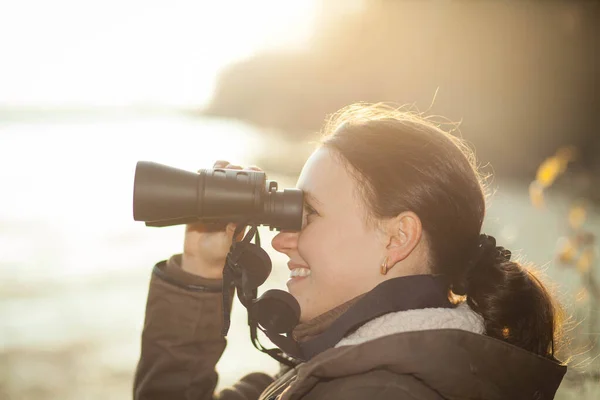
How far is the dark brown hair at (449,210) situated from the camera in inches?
55.2

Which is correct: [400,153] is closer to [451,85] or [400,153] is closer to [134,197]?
[134,197]

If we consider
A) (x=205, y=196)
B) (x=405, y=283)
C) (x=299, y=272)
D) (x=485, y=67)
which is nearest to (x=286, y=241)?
(x=299, y=272)

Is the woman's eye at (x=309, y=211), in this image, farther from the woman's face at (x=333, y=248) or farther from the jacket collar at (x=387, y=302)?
the jacket collar at (x=387, y=302)

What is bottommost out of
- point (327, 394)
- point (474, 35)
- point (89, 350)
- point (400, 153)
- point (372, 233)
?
point (89, 350)

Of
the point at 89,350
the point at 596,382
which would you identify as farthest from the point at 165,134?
the point at 596,382

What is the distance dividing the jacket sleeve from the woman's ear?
567 millimetres

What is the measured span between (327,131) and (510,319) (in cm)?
60

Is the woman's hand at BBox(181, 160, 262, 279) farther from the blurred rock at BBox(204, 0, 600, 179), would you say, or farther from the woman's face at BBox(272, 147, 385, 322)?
the blurred rock at BBox(204, 0, 600, 179)

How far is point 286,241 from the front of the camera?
61.0 inches

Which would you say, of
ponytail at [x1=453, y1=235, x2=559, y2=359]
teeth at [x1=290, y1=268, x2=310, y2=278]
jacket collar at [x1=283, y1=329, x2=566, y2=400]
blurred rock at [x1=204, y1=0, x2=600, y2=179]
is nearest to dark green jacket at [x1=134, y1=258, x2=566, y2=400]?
jacket collar at [x1=283, y1=329, x2=566, y2=400]

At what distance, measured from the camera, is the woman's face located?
1.41m

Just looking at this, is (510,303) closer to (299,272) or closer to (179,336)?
(299,272)

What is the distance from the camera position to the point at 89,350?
16.8 ft

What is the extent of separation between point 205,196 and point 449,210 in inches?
20.6
